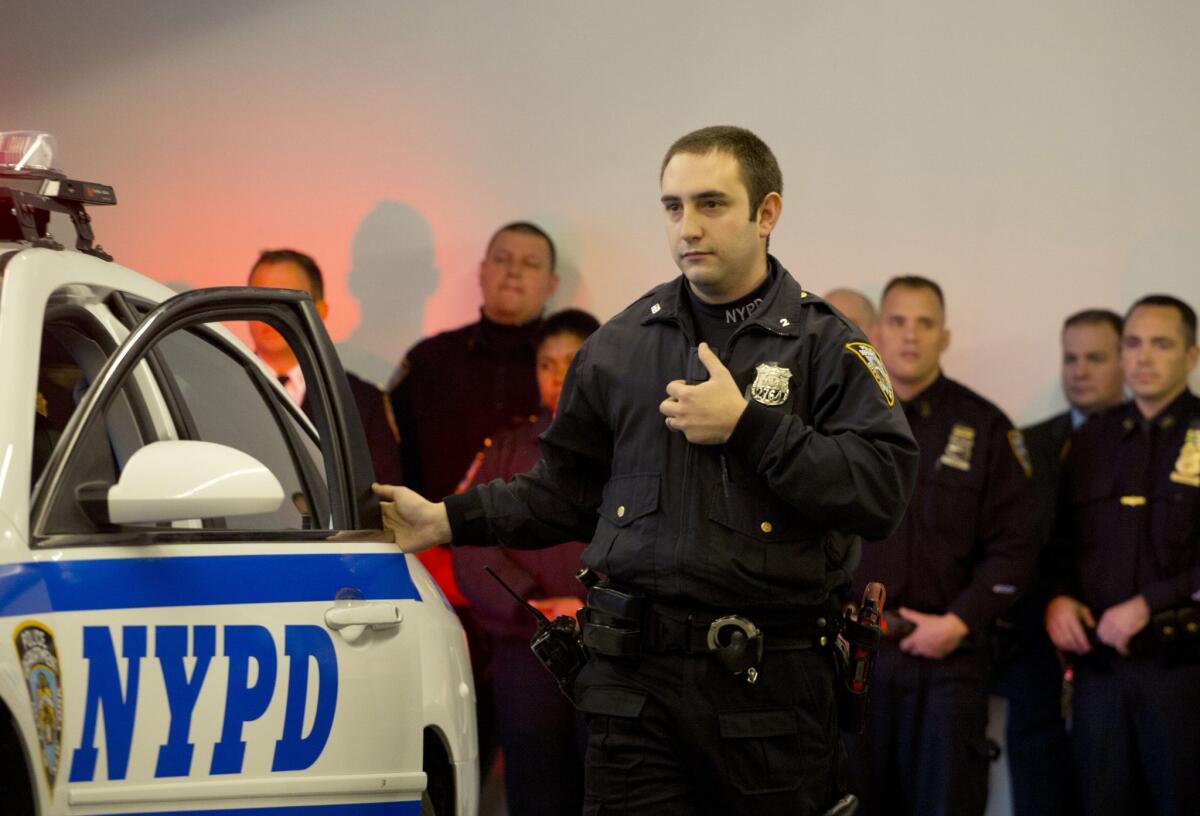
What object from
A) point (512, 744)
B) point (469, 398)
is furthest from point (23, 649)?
point (469, 398)

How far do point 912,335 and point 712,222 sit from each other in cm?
274

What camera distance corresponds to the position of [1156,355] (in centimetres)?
533

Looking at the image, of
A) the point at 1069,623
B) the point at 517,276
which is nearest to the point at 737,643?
the point at 1069,623

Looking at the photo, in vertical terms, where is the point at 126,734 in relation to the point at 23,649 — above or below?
below

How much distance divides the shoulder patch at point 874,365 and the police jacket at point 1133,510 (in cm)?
268

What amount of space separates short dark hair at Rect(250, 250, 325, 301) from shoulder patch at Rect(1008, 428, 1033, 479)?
2.56m

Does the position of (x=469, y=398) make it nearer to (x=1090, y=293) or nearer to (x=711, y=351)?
A: (x=1090, y=293)

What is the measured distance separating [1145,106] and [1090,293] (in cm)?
69

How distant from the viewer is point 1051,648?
5574mm

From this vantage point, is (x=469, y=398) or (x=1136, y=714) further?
(x=469, y=398)

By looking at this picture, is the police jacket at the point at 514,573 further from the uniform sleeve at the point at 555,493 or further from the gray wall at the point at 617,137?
the uniform sleeve at the point at 555,493

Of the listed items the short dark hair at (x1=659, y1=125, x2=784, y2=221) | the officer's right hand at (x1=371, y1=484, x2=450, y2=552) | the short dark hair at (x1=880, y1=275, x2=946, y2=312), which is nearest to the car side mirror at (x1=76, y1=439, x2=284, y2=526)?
the officer's right hand at (x1=371, y1=484, x2=450, y2=552)

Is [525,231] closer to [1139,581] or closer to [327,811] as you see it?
[1139,581]

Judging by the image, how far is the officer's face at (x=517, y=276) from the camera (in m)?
5.91
